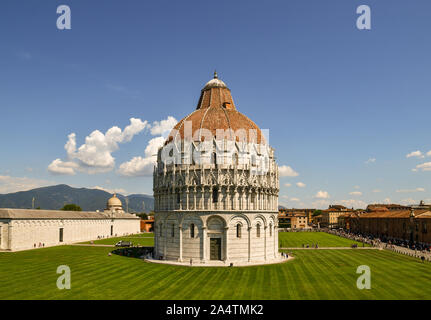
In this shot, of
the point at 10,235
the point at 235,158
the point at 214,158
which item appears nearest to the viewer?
the point at 214,158

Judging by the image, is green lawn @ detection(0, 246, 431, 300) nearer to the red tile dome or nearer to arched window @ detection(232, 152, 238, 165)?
arched window @ detection(232, 152, 238, 165)

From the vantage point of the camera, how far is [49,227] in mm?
76438

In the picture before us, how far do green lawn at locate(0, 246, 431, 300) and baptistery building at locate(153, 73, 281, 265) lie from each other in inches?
170

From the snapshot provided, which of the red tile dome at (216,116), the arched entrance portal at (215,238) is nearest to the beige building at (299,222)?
the red tile dome at (216,116)

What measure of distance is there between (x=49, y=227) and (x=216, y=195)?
48.7 m

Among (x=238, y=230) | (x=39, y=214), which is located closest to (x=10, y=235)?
(x=39, y=214)

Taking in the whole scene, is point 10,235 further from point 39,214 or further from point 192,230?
point 192,230

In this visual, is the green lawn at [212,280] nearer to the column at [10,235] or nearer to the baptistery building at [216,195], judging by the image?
the baptistery building at [216,195]

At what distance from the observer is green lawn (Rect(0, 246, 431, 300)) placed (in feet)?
100

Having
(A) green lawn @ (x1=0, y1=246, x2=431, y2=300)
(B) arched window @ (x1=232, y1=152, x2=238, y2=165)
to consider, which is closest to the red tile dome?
(B) arched window @ (x1=232, y1=152, x2=238, y2=165)

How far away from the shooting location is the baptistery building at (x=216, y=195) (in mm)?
48000

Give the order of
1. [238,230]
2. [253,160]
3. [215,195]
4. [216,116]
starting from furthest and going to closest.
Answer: [216,116]
[253,160]
[215,195]
[238,230]
